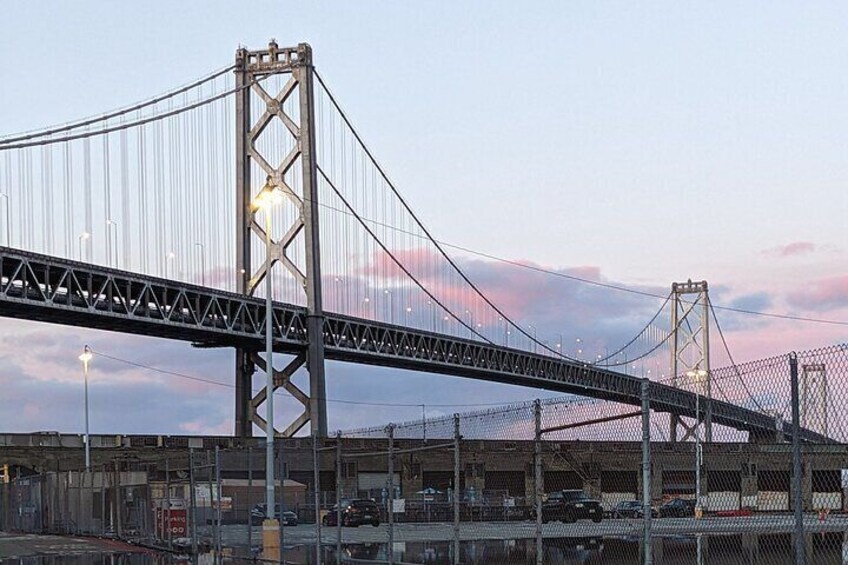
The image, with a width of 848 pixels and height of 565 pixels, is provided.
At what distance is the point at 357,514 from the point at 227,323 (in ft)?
121

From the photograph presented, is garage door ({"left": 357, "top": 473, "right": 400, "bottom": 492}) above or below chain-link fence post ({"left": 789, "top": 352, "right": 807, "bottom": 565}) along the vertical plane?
below

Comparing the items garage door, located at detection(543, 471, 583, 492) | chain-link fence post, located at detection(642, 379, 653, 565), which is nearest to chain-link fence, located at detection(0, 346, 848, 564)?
chain-link fence post, located at detection(642, 379, 653, 565)

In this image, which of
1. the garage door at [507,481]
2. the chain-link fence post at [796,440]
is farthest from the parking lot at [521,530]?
the garage door at [507,481]

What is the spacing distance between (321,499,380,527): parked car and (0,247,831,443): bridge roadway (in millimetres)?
11722

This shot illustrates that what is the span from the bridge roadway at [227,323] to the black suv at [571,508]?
6.57 m

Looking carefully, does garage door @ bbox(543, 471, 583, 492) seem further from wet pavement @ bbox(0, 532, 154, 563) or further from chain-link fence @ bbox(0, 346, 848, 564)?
wet pavement @ bbox(0, 532, 154, 563)

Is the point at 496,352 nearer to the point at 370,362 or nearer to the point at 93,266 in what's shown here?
the point at 370,362

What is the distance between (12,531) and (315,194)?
1592 inches

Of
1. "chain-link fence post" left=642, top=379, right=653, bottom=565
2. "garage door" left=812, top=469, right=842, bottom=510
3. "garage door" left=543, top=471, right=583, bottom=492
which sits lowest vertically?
"garage door" left=543, top=471, right=583, bottom=492

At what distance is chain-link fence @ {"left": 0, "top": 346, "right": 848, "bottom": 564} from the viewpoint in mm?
20578

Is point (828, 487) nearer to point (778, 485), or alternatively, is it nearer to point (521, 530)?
point (778, 485)

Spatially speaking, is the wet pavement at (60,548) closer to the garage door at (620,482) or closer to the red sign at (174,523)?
the red sign at (174,523)

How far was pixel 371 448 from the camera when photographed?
71.9 metres

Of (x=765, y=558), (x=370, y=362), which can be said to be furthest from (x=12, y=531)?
(x=370, y=362)
